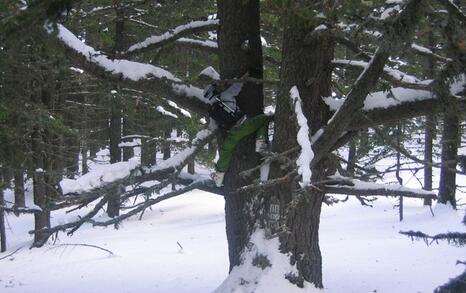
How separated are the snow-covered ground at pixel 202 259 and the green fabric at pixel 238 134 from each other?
1709 mm

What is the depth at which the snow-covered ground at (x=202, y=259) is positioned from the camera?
30.0ft

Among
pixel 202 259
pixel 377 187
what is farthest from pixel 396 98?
pixel 202 259

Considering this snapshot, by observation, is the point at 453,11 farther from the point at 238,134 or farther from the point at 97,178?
the point at 97,178

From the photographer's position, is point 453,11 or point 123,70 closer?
point 453,11

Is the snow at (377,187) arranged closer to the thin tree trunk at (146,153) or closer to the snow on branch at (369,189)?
the snow on branch at (369,189)

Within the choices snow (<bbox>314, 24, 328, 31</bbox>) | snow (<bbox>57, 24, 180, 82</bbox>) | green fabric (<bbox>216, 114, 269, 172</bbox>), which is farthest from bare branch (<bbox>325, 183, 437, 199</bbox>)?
snow (<bbox>57, 24, 180, 82</bbox>)

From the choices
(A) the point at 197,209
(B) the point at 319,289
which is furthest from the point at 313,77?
(A) the point at 197,209

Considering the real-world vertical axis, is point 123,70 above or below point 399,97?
above

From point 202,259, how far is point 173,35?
6781mm

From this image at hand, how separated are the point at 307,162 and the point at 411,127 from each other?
4654mm

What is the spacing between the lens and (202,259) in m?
11.6

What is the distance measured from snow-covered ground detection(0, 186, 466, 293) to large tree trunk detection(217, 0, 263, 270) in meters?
1.74

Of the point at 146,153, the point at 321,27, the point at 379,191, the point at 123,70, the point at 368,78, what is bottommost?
the point at 379,191

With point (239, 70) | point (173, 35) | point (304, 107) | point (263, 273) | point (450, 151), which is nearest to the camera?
point (263, 273)
